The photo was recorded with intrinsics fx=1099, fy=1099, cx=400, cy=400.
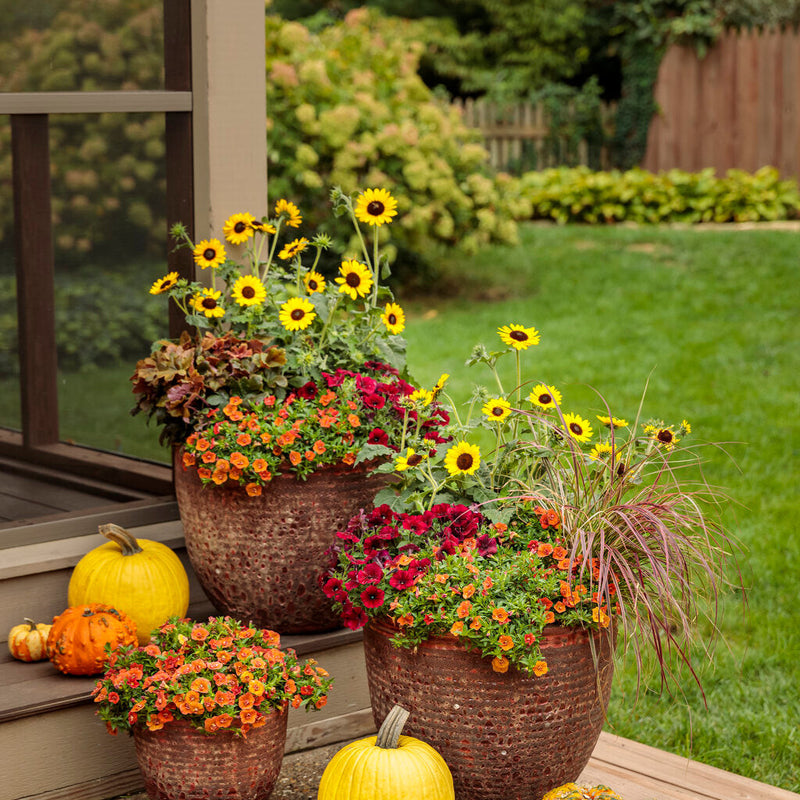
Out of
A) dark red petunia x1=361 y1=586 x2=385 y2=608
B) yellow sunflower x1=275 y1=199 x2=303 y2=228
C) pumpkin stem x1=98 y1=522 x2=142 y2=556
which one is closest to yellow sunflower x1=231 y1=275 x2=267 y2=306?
yellow sunflower x1=275 y1=199 x2=303 y2=228

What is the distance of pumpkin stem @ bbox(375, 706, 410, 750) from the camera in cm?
206

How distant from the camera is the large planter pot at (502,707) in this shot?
210cm

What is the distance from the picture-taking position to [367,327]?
2752 millimetres

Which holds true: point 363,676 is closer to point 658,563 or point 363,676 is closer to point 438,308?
point 658,563

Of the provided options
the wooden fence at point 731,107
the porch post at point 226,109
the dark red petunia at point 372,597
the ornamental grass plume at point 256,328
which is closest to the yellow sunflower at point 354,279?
the ornamental grass plume at point 256,328

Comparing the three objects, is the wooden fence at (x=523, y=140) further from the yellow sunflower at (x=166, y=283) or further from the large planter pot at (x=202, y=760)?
the large planter pot at (x=202, y=760)

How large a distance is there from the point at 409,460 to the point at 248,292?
0.68 meters

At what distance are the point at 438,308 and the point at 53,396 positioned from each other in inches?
195

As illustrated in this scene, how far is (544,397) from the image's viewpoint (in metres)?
2.35

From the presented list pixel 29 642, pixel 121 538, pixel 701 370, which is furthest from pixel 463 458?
pixel 701 370

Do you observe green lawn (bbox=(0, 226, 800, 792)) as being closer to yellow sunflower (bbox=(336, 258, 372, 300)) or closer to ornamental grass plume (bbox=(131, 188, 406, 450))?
ornamental grass plume (bbox=(131, 188, 406, 450))

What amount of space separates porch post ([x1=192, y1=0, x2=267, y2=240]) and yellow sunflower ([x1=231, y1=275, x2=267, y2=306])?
0.74ft

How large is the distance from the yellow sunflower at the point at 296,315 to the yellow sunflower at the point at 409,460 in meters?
0.49

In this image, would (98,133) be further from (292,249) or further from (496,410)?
(496,410)
